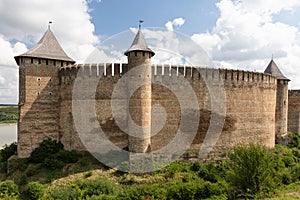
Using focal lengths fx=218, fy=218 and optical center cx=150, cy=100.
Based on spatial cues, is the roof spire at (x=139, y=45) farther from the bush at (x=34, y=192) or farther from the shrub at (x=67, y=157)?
the bush at (x=34, y=192)

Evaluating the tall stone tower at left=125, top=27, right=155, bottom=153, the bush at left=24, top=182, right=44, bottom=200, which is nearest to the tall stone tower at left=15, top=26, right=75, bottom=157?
the bush at left=24, top=182, right=44, bottom=200

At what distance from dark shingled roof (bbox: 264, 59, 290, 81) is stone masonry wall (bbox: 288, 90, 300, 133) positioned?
3.09m

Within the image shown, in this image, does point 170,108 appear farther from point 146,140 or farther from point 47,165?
point 47,165

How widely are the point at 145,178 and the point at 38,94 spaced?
9.05 meters

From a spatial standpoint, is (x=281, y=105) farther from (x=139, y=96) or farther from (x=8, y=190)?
(x=8, y=190)

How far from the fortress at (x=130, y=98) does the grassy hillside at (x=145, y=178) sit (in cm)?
129

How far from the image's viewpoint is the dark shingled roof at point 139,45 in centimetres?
1333

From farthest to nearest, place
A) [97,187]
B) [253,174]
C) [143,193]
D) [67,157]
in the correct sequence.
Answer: [67,157] → [97,187] → [253,174] → [143,193]

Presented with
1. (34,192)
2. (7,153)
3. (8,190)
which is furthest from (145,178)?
(7,153)

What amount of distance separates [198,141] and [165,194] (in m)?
5.28

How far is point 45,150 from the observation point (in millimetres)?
14305

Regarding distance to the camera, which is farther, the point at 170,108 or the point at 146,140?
the point at 170,108

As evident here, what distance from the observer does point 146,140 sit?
44.4 ft

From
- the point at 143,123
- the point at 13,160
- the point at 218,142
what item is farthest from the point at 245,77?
the point at 13,160
